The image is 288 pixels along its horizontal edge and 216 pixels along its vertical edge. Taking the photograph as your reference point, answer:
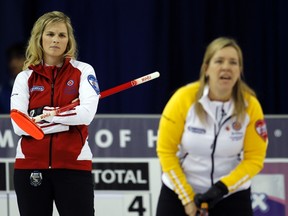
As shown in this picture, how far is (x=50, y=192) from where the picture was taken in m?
4.36

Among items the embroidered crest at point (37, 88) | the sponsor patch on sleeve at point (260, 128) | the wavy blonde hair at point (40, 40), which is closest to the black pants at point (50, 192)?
the embroidered crest at point (37, 88)

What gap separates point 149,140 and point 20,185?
1430 mm

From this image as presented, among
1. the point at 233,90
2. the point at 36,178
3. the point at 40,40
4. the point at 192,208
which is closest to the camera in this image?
the point at 192,208

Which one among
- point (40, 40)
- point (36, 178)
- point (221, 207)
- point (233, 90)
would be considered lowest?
point (221, 207)

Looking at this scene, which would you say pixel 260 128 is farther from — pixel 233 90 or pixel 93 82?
pixel 93 82

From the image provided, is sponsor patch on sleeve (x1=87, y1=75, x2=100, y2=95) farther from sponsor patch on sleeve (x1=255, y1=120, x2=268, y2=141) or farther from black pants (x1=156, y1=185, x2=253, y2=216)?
sponsor patch on sleeve (x1=255, y1=120, x2=268, y2=141)

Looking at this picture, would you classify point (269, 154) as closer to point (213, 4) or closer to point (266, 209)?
point (266, 209)

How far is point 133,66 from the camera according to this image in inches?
272

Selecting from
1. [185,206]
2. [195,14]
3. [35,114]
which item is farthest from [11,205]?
[195,14]

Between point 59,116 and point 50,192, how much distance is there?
40 centimetres

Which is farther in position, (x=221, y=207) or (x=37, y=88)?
(x=37, y=88)

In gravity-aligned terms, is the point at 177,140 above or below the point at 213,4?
below

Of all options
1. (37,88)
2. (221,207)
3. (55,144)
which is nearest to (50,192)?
(55,144)

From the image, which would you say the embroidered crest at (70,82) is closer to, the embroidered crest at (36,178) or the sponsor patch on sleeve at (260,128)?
the embroidered crest at (36,178)
